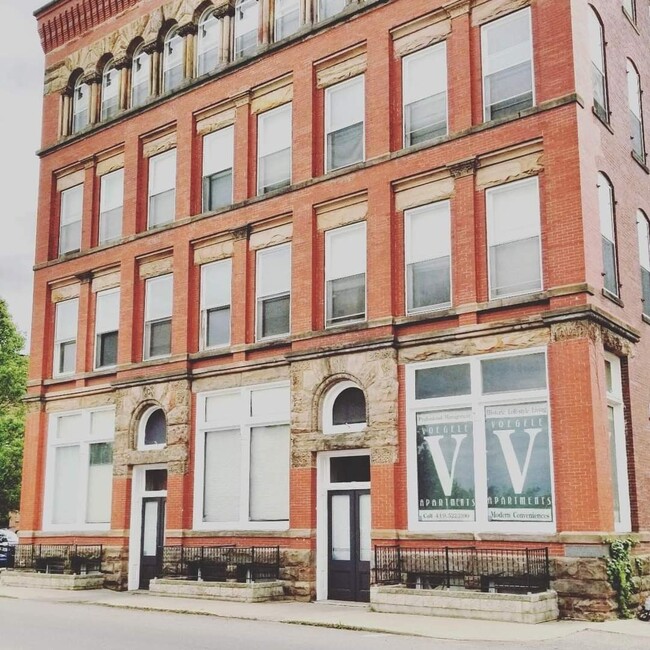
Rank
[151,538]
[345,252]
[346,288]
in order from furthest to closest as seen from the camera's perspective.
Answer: [151,538] → [345,252] → [346,288]

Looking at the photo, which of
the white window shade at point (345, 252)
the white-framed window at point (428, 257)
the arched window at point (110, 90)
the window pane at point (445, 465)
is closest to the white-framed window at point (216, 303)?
the white window shade at point (345, 252)

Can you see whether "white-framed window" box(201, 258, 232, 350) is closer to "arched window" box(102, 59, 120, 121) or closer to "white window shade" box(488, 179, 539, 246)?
"arched window" box(102, 59, 120, 121)

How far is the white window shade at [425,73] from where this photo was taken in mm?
20328

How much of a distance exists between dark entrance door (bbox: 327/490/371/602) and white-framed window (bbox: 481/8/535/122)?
28.6 ft

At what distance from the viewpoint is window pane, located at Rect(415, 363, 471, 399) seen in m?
18.6

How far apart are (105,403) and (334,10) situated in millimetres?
12149

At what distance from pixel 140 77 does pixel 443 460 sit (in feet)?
49.8

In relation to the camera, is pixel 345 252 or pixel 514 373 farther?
pixel 345 252

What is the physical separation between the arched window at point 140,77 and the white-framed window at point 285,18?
4769mm

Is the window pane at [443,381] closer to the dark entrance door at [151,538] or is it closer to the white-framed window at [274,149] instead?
the white-framed window at [274,149]

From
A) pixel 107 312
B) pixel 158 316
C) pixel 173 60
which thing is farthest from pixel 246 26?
pixel 107 312

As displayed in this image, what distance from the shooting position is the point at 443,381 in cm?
1889

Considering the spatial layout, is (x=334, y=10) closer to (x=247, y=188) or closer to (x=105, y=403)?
(x=247, y=188)

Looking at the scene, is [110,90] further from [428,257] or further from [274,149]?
[428,257]
